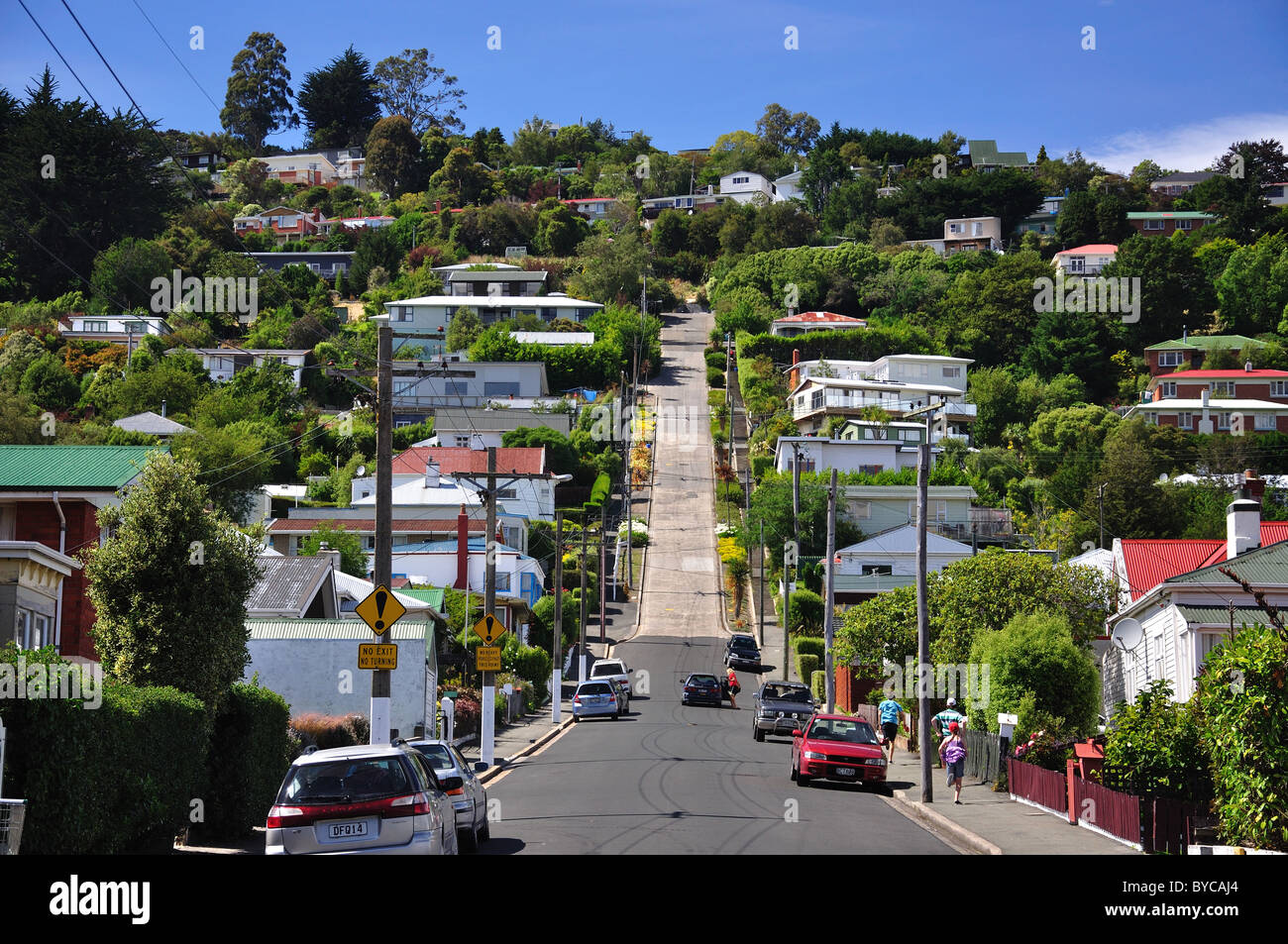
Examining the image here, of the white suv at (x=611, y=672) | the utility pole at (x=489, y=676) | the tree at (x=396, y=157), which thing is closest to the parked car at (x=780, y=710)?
the white suv at (x=611, y=672)

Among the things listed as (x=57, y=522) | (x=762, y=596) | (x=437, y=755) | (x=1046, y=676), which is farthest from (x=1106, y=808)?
(x=762, y=596)

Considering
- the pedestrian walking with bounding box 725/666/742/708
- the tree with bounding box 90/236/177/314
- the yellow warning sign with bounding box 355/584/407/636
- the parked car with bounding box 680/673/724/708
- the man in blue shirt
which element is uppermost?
the tree with bounding box 90/236/177/314

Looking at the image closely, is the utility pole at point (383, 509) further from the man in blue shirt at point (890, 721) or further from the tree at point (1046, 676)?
the man in blue shirt at point (890, 721)

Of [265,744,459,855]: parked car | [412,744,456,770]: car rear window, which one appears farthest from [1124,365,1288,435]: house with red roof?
[265,744,459,855]: parked car

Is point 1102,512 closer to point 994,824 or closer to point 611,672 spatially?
point 611,672

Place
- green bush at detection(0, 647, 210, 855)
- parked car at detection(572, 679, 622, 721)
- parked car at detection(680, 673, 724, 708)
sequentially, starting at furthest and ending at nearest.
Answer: parked car at detection(680, 673, 724, 708) → parked car at detection(572, 679, 622, 721) → green bush at detection(0, 647, 210, 855)

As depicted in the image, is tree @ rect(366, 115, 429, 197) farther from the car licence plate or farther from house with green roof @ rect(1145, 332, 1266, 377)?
the car licence plate
